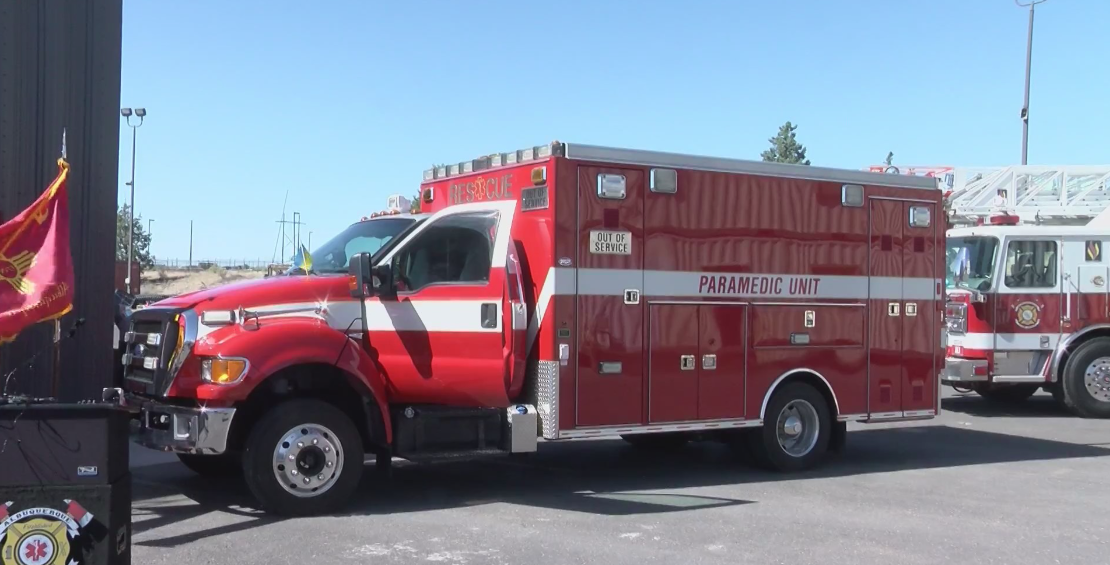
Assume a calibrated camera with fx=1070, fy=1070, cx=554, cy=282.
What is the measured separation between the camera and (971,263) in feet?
48.5

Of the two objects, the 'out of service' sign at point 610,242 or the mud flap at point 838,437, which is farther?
the mud flap at point 838,437

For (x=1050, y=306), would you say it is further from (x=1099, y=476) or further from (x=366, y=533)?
(x=366, y=533)

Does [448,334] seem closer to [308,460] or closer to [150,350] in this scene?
[308,460]

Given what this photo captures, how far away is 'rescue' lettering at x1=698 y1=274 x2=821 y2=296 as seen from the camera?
373 inches

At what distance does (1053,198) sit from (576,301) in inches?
572

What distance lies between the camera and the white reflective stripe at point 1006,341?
14383 millimetres

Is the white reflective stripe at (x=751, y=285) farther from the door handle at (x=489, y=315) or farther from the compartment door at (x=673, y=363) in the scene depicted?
the door handle at (x=489, y=315)

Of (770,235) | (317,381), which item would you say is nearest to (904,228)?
(770,235)

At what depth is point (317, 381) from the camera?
8.02m

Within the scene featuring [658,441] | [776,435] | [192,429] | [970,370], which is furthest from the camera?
[970,370]

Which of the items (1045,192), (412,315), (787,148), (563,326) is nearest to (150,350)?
(412,315)

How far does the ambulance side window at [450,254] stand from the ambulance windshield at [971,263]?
8.13 meters

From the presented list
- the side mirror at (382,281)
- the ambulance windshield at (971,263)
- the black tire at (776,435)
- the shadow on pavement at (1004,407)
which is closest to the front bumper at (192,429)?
the side mirror at (382,281)

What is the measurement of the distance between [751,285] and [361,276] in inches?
141
